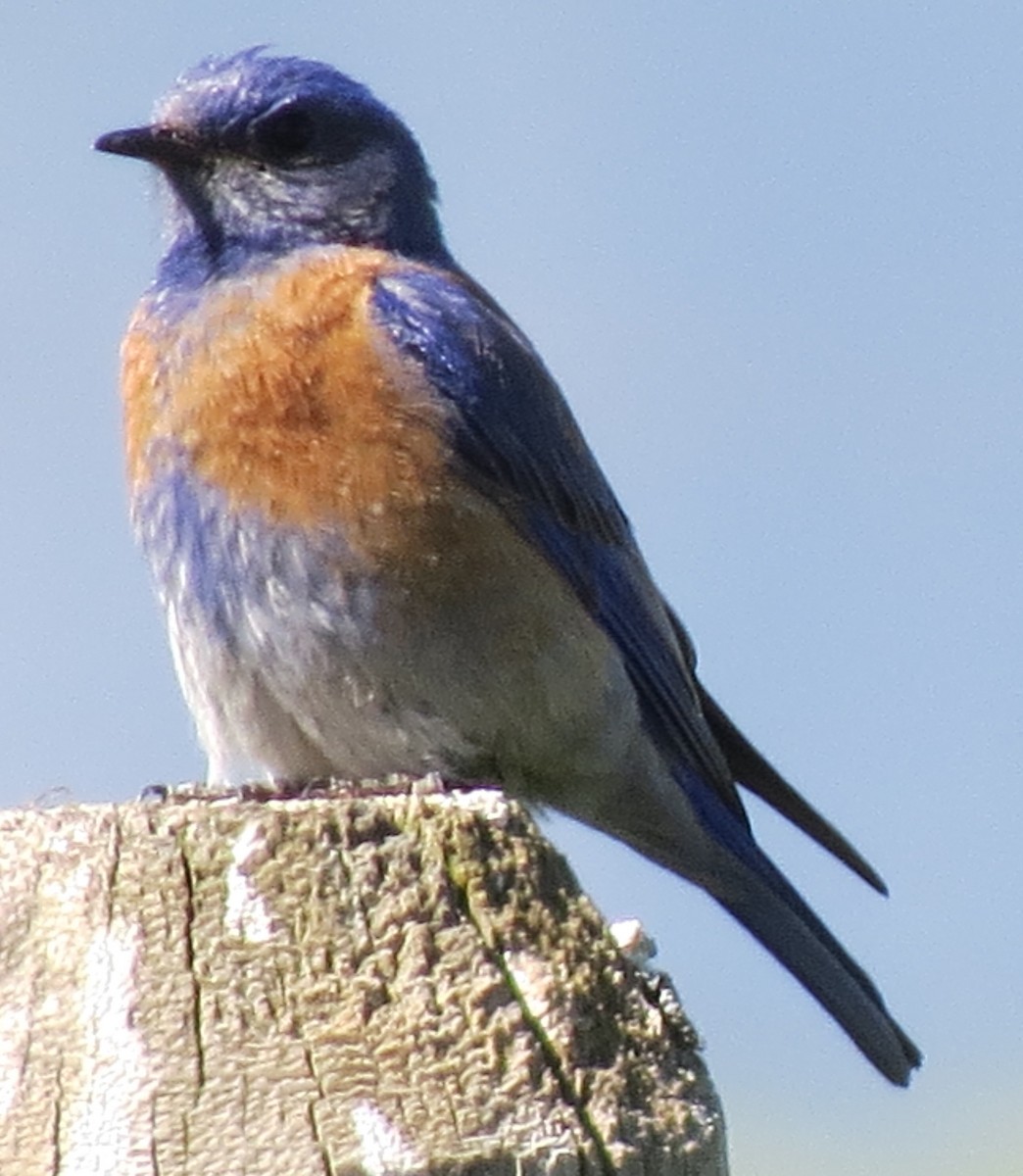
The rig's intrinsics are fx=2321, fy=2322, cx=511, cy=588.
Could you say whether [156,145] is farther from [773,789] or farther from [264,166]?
[773,789]

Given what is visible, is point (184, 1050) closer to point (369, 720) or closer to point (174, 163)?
point (369, 720)

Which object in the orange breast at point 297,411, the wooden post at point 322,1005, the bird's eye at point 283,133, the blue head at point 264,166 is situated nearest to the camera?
the wooden post at point 322,1005

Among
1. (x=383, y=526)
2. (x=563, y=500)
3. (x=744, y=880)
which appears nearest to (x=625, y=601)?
(x=563, y=500)

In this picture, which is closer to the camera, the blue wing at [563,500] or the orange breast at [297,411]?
the orange breast at [297,411]

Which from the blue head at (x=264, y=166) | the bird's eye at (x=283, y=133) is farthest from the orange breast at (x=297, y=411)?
the bird's eye at (x=283, y=133)

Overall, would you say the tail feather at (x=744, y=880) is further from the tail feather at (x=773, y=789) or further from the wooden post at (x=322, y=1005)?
the wooden post at (x=322, y=1005)

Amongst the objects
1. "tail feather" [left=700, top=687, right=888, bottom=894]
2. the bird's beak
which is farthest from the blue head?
"tail feather" [left=700, top=687, right=888, bottom=894]

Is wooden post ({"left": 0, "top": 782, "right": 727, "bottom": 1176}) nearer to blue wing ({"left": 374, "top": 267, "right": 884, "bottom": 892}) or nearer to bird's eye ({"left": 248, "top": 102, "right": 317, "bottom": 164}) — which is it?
blue wing ({"left": 374, "top": 267, "right": 884, "bottom": 892})
